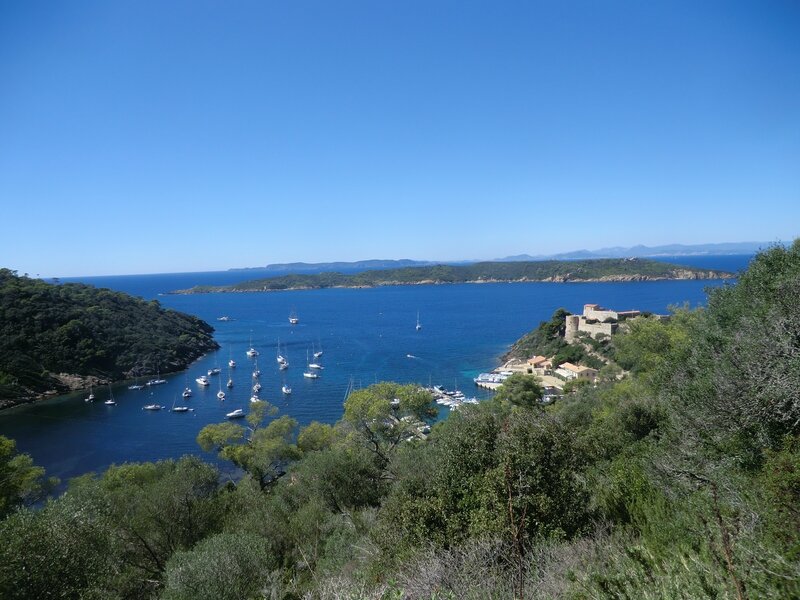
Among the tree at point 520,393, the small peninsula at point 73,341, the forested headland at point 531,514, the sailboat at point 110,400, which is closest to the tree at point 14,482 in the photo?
the forested headland at point 531,514

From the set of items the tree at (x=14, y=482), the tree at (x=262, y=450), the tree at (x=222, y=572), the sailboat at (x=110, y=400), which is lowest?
the sailboat at (x=110, y=400)

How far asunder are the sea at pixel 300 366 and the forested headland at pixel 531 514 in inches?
299

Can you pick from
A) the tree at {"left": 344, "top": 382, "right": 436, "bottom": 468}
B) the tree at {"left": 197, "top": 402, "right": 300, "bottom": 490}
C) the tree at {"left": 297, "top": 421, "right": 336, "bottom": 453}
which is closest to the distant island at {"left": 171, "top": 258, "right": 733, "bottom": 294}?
the tree at {"left": 297, "top": 421, "right": 336, "bottom": 453}

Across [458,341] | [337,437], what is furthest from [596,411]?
[458,341]

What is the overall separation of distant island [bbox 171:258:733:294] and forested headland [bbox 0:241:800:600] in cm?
14563

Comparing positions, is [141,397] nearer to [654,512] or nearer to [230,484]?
[230,484]

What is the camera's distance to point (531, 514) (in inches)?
275

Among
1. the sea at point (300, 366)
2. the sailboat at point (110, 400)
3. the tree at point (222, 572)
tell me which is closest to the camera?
the tree at point (222, 572)

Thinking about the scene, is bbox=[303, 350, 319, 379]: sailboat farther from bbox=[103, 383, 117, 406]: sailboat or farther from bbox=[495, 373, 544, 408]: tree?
bbox=[495, 373, 544, 408]: tree

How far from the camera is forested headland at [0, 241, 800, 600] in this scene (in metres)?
4.80

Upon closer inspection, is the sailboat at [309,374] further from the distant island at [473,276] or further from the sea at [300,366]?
the distant island at [473,276]

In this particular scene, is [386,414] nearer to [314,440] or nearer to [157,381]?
[314,440]

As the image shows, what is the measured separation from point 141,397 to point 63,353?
11.0 meters

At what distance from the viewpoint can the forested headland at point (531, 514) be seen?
189 inches
